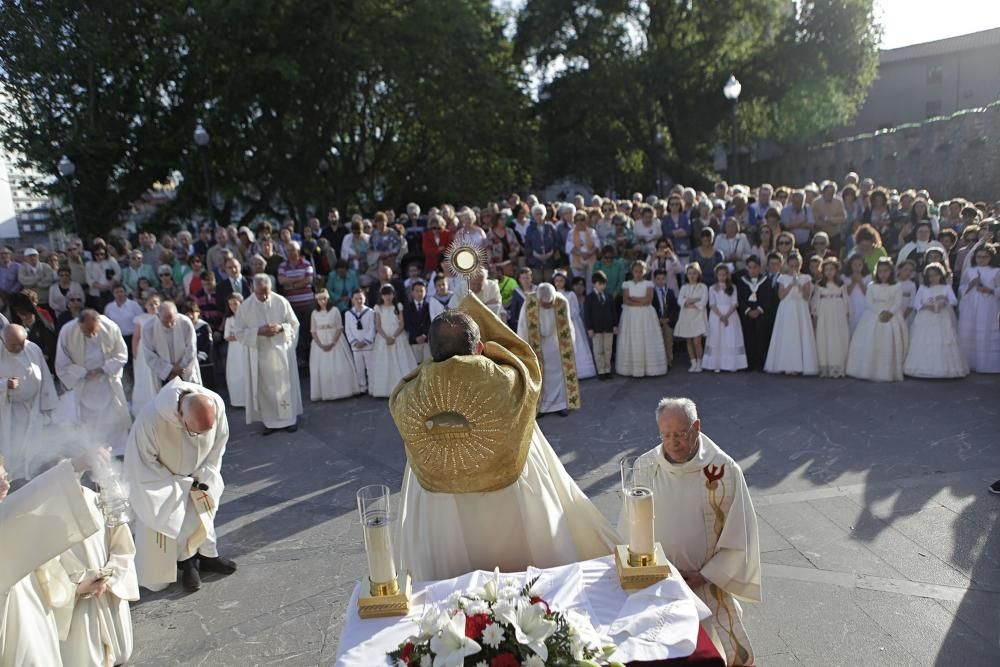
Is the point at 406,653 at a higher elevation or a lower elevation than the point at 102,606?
higher

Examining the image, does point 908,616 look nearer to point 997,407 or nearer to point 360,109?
point 997,407

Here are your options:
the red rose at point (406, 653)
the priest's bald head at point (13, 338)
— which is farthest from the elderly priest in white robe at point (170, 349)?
the red rose at point (406, 653)

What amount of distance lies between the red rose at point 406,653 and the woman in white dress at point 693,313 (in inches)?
366

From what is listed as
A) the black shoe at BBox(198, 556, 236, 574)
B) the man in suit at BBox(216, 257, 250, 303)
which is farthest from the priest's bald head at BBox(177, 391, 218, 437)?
the man in suit at BBox(216, 257, 250, 303)

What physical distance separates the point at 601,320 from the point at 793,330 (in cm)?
264

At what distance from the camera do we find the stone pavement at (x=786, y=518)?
4449 mm

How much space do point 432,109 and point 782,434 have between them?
687 inches

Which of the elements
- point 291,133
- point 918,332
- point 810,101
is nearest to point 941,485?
point 918,332

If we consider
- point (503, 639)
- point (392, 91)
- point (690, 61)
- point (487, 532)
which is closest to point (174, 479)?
point (487, 532)

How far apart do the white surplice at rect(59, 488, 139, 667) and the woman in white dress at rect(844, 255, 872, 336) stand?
372 inches

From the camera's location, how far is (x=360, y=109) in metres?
24.3

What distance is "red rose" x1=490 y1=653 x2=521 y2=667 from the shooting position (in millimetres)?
2199

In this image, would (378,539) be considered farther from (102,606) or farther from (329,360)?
(329,360)

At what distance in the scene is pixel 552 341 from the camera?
9867 mm
